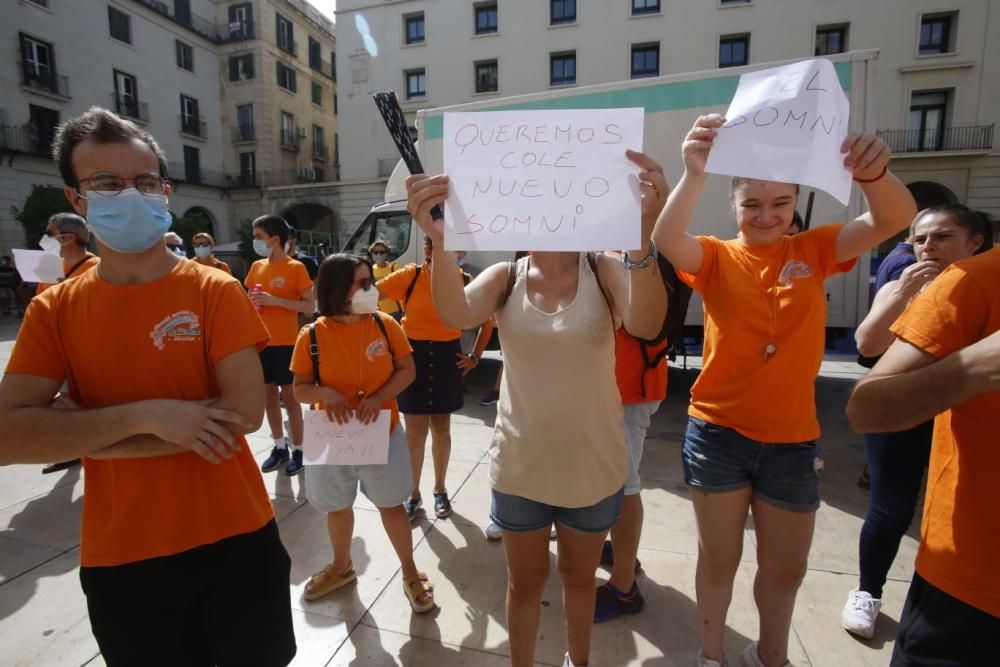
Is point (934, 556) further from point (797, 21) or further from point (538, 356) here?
point (797, 21)

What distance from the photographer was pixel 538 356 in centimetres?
171

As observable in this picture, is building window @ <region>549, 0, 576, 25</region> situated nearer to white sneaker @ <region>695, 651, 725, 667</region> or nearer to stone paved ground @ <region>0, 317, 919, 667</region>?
stone paved ground @ <region>0, 317, 919, 667</region>

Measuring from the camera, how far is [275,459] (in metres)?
4.28

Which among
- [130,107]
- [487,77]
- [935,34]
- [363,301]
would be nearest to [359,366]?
[363,301]

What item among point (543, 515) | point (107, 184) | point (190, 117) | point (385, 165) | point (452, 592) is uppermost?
point (190, 117)

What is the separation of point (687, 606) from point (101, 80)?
33.3 meters

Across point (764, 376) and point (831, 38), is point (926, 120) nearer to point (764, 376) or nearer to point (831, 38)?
point (831, 38)

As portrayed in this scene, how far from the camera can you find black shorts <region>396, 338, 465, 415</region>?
3.35m

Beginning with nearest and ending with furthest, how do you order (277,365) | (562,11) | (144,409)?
(144,409) → (277,365) → (562,11)

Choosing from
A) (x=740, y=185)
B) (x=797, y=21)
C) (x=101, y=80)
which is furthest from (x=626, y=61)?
(x=101, y=80)

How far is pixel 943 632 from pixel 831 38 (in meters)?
26.4

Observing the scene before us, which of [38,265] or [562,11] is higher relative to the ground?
[562,11]

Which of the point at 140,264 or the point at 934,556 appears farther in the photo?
the point at 140,264

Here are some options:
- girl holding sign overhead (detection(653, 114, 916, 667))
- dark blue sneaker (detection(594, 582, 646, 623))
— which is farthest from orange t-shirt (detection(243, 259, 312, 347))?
girl holding sign overhead (detection(653, 114, 916, 667))
